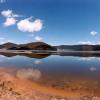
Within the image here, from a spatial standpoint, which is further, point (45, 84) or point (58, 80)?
point (58, 80)

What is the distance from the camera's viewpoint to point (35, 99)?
8.48 m

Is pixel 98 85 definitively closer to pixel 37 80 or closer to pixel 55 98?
pixel 37 80

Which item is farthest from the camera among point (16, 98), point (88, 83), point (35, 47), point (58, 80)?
point (35, 47)

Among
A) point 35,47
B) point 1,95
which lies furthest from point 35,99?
point 35,47

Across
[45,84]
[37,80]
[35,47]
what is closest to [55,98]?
[45,84]

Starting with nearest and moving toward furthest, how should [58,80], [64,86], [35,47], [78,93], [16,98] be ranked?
[16,98] → [78,93] → [64,86] → [58,80] → [35,47]

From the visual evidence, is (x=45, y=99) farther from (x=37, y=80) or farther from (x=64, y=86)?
(x=37, y=80)

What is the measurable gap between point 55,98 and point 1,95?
191 cm

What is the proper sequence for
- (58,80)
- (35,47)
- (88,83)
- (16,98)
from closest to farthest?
(16,98) → (88,83) → (58,80) → (35,47)

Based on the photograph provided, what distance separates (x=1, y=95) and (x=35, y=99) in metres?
1.19

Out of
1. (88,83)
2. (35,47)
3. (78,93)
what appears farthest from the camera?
(35,47)

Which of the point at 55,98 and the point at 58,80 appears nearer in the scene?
the point at 55,98

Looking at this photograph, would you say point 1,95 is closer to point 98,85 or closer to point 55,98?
point 55,98

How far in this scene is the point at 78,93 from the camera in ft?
35.3
